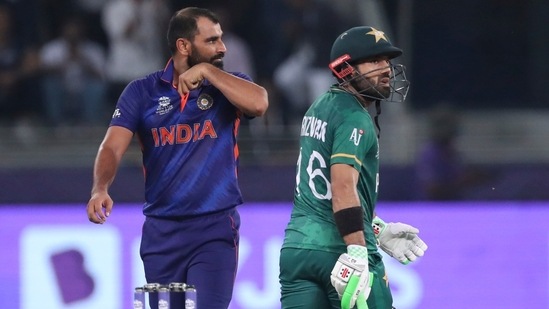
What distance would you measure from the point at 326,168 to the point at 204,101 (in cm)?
90

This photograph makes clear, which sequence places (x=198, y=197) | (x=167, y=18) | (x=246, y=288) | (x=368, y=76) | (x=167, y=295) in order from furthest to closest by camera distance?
(x=167, y=18), (x=246, y=288), (x=198, y=197), (x=368, y=76), (x=167, y=295)

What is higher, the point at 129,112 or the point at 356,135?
the point at 129,112

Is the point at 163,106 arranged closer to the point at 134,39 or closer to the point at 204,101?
the point at 204,101

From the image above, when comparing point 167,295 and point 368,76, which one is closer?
point 167,295

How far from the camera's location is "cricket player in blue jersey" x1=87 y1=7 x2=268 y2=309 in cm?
575

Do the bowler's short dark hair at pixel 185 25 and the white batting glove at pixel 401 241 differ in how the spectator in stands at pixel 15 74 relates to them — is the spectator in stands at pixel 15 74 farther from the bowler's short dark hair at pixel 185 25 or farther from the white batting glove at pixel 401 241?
the white batting glove at pixel 401 241

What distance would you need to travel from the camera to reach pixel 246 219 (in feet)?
29.2

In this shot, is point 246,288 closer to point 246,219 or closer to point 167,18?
point 246,219

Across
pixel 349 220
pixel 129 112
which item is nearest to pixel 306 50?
pixel 129 112

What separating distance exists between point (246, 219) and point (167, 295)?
392 centimetres

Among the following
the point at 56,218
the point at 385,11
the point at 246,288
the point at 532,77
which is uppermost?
the point at 385,11

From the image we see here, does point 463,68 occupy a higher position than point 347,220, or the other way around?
point 463,68

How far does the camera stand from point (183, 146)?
5.82 metres

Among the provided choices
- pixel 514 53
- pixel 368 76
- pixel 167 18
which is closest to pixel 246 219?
pixel 167 18
